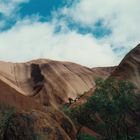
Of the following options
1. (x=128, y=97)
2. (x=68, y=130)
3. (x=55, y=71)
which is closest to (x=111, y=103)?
(x=128, y=97)

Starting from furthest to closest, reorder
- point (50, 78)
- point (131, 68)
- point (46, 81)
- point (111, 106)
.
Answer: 1. point (50, 78)
2. point (46, 81)
3. point (131, 68)
4. point (111, 106)

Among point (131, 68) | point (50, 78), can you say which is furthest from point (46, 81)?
point (131, 68)

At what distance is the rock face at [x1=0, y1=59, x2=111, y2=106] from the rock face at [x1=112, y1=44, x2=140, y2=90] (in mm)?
58336

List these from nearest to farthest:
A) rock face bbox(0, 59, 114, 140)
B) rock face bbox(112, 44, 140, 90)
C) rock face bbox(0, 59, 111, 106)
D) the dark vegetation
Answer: the dark vegetation
rock face bbox(112, 44, 140, 90)
rock face bbox(0, 59, 114, 140)
rock face bbox(0, 59, 111, 106)

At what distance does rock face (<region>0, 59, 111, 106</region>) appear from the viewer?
14975cm

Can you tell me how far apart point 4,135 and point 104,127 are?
3581 cm

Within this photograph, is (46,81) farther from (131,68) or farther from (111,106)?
(111,106)

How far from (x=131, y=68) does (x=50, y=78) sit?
246 ft

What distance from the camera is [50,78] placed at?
6245 inches

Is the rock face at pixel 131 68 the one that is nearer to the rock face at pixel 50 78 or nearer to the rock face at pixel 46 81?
the rock face at pixel 46 81

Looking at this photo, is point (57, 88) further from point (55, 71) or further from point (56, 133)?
point (56, 133)

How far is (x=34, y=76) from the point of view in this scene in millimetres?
168375

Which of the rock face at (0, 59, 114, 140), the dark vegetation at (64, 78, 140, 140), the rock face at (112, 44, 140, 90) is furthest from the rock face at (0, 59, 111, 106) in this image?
the dark vegetation at (64, 78, 140, 140)

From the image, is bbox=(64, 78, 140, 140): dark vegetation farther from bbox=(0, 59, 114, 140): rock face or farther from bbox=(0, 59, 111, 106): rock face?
bbox=(0, 59, 111, 106): rock face
